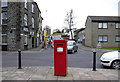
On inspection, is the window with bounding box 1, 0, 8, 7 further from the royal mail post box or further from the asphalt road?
the royal mail post box

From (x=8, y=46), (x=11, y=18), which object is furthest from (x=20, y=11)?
(x=8, y=46)

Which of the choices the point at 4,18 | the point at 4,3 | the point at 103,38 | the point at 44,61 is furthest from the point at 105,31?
the point at 44,61

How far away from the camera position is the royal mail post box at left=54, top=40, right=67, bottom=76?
22.4 ft

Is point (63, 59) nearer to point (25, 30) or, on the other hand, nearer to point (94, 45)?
point (25, 30)

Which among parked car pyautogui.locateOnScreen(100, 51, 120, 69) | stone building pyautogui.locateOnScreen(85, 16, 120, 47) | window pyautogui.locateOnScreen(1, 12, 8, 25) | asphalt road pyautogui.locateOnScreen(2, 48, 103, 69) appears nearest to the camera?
parked car pyautogui.locateOnScreen(100, 51, 120, 69)

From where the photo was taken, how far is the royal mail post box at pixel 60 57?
683 cm

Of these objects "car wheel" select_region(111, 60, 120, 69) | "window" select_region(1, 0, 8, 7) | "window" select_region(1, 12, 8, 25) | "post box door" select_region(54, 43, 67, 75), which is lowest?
"car wheel" select_region(111, 60, 120, 69)

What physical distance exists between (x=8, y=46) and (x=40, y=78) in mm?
17148

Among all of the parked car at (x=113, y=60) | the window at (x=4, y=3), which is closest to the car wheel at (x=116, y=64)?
the parked car at (x=113, y=60)

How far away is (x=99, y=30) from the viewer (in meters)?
32.4

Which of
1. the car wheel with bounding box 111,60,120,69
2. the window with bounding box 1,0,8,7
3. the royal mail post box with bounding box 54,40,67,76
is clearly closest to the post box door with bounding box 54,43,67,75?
the royal mail post box with bounding box 54,40,67,76

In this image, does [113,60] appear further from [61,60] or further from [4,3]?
[4,3]

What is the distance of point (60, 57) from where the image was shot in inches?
269

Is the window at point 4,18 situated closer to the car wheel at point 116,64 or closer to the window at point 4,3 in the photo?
the window at point 4,3
